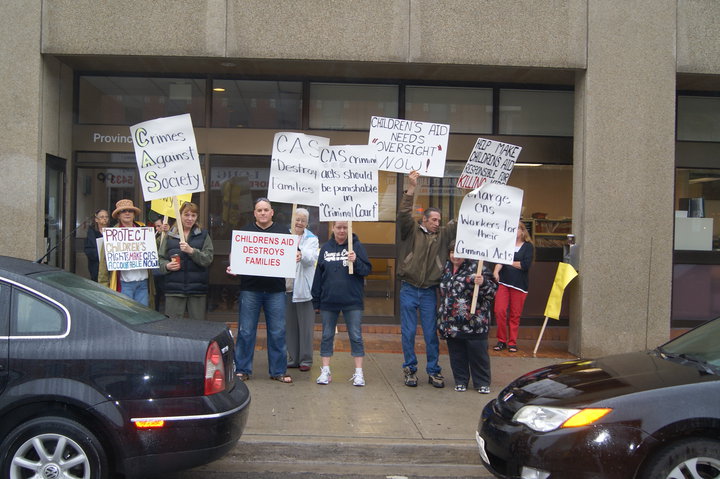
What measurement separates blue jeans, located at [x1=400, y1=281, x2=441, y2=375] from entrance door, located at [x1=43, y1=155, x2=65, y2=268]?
16.1 feet

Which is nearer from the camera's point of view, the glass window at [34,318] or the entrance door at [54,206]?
the glass window at [34,318]

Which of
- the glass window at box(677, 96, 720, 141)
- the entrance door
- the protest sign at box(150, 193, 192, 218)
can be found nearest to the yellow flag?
the glass window at box(677, 96, 720, 141)

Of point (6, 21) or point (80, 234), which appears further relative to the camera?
point (80, 234)

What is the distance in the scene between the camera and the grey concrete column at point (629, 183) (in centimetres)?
860

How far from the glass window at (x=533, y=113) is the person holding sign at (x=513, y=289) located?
1916mm

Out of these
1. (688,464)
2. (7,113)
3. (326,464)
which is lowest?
(326,464)

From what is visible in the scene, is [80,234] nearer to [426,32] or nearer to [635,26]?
[426,32]

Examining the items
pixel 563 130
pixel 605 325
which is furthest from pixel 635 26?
pixel 605 325

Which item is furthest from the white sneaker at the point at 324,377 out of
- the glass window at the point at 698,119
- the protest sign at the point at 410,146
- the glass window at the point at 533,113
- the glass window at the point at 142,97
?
the glass window at the point at 698,119

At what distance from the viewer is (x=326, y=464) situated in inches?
211

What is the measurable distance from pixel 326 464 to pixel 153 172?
11.7 ft

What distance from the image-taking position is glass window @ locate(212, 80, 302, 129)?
9914 mm

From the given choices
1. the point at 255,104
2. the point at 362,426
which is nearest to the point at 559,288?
the point at 362,426

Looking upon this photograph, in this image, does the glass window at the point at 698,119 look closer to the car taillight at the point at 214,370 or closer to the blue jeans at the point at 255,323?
the blue jeans at the point at 255,323
